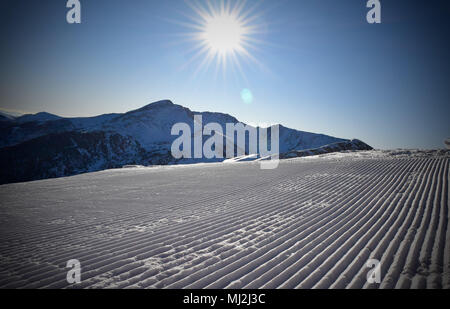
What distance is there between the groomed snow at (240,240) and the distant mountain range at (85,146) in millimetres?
34537

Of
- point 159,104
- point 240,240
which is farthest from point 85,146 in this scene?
point 240,240

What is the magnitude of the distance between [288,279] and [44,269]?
394 centimetres

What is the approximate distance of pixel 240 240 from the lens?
164 inches

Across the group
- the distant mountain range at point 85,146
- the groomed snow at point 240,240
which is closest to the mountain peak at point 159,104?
the distant mountain range at point 85,146

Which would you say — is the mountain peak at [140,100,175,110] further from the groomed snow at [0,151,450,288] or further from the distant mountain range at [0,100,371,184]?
the groomed snow at [0,151,450,288]

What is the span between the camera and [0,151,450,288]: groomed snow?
297 centimetres

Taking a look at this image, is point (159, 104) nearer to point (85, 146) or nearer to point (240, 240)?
point (85, 146)

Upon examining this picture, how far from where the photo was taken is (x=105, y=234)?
4.73 meters

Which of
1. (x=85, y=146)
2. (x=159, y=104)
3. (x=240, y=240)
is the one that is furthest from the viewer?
(x=159, y=104)

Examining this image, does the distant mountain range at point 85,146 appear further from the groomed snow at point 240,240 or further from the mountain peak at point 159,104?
the groomed snow at point 240,240

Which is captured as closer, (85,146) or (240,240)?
(240,240)

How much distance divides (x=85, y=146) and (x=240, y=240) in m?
80.8
